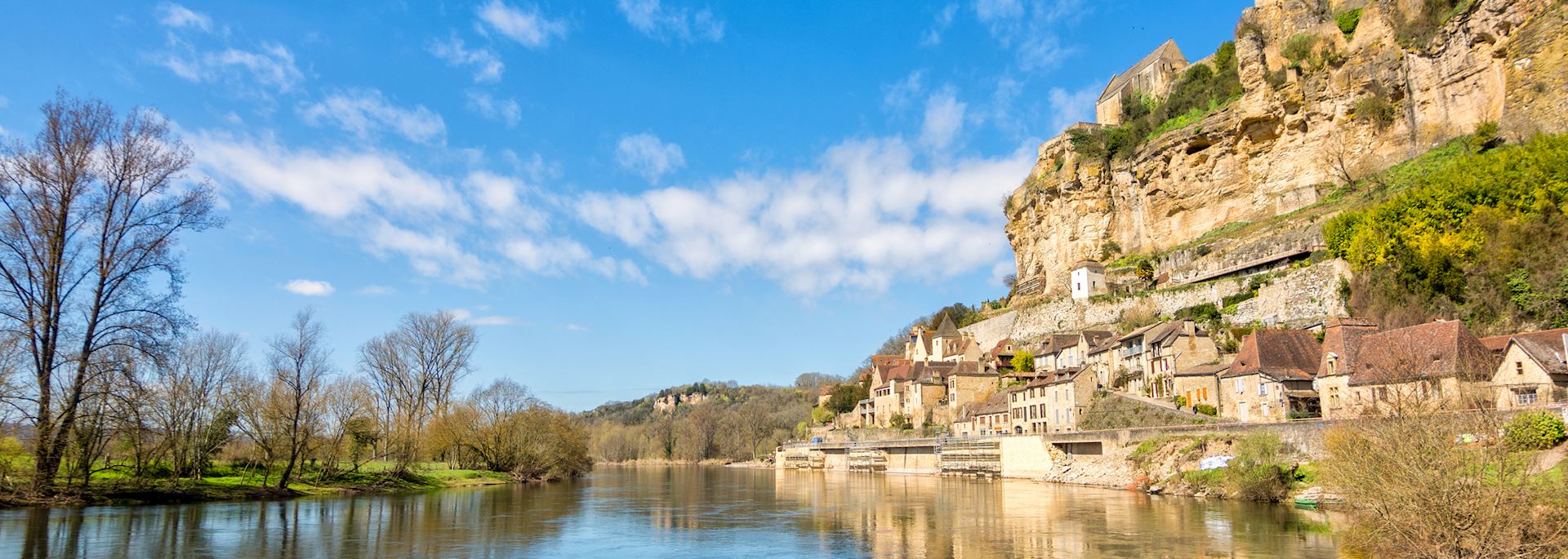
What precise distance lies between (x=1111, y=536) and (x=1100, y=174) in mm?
56211

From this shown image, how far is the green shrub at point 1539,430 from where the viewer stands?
19788 mm

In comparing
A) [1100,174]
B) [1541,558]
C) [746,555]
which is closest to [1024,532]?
[746,555]

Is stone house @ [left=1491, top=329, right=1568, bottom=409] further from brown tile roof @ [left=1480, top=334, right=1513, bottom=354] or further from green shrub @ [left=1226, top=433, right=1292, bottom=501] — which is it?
green shrub @ [left=1226, top=433, right=1292, bottom=501]

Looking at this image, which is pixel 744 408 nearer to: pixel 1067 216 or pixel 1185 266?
pixel 1067 216

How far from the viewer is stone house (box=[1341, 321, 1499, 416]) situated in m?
26.0

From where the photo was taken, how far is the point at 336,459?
39.1m

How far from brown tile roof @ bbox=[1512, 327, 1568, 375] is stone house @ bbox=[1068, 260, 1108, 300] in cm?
3360

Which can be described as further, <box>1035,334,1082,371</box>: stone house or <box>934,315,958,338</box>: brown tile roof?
<box>934,315,958,338</box>: brown tile roof

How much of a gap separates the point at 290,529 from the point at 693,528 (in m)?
10.9

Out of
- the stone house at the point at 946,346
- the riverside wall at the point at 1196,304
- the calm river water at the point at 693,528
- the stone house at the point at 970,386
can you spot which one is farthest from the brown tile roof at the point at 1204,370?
the stone house at the point at 946,346

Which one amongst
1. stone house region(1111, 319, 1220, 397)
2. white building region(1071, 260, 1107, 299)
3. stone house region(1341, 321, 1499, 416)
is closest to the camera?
stone house region(1341, 321, 1499, 416)

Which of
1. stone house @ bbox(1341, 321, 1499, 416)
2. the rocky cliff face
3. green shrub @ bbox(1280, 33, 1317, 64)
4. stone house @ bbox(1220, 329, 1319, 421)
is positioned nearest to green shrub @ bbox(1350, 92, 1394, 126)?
the rocky cliff face

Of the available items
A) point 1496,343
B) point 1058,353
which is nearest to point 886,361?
point 1058,353

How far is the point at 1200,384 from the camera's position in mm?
40219
